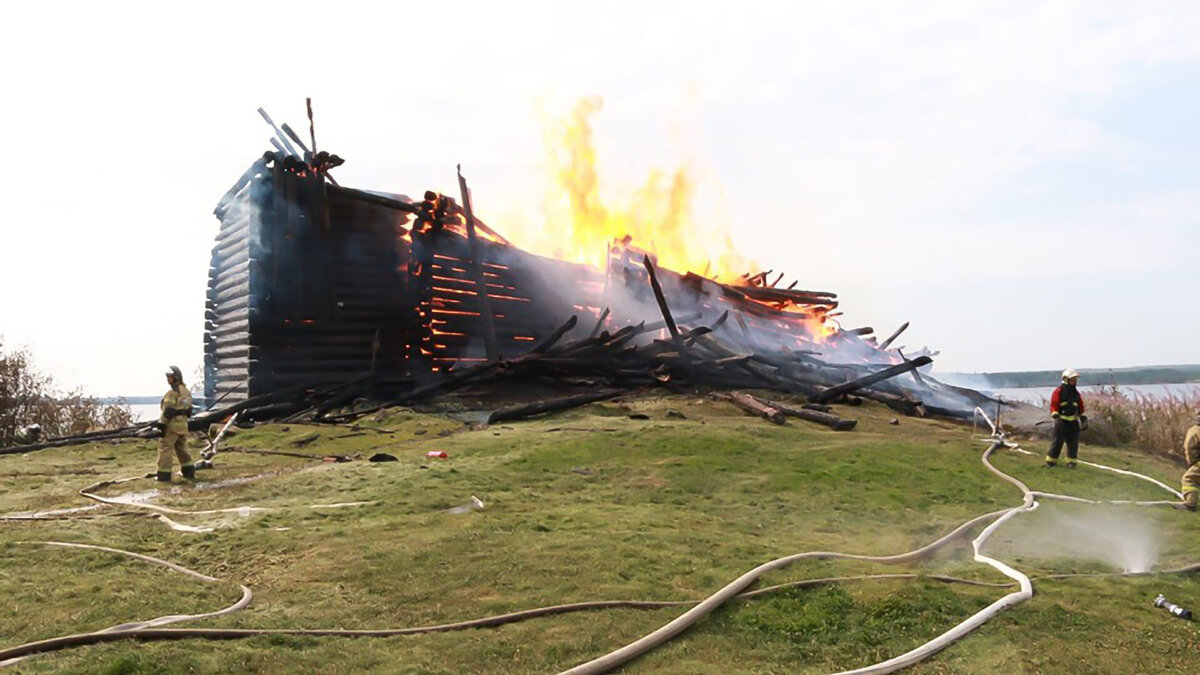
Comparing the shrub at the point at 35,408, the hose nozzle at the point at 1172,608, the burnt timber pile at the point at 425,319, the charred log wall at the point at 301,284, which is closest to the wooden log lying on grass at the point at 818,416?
the burnt timber pile at the point at 425,319

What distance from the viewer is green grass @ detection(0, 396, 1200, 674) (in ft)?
12.6

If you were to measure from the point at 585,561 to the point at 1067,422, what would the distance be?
872cm

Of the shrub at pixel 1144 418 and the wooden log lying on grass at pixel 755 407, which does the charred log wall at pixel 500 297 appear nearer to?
the wooden log lying on grass at pixel 755 407

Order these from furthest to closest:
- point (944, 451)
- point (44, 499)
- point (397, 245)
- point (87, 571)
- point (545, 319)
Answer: point (545, 319), point (397, 245), point (944, 451), point (44, 499), point (87, 571)

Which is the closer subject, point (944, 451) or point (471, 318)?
point (944, 451)

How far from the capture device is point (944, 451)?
11062mm

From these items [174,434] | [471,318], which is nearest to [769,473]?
[174,434]

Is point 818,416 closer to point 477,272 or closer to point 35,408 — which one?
point 477,272

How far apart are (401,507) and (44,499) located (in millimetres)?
4202

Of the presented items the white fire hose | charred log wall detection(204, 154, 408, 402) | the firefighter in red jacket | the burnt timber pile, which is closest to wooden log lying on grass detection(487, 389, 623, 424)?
the burnt timber pile

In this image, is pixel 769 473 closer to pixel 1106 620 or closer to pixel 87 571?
pixel 1106 620

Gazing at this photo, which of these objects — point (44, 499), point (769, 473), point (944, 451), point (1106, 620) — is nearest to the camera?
point (1106, 620)

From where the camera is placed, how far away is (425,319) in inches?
745

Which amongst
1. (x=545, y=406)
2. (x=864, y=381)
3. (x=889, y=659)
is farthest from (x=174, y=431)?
(x=864, y=381)
